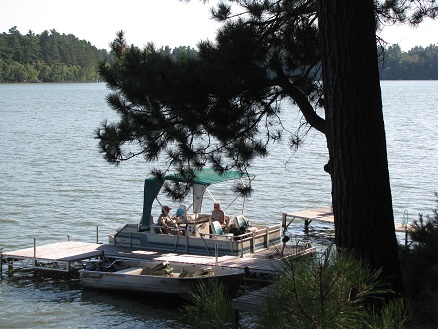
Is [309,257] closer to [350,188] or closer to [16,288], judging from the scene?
[350,188]

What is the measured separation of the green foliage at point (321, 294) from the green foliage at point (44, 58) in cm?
17147

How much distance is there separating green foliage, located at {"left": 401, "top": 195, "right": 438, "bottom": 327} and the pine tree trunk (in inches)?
11.0

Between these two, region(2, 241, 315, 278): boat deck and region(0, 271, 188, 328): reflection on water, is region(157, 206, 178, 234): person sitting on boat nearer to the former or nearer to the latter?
region(2, 241, 315, 278): boat deck

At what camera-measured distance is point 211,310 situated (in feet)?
16.1

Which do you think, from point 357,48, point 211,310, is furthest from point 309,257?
point 357,48

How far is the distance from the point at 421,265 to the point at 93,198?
27.6 metres

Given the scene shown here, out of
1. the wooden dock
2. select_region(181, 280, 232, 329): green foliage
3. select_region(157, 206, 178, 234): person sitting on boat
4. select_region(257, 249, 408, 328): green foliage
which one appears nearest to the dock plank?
select_region(157, 206, 178, 234): person sitting on boat

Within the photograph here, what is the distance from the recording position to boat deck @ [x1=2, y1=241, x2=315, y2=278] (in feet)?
59.4

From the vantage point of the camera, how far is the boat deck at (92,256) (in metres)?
18.1

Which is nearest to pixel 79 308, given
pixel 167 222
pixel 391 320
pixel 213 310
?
pixel 167 222

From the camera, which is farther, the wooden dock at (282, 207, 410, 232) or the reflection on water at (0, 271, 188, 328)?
the wooden dock at (282, 207, 410, 232)

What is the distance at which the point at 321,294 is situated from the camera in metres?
4.41

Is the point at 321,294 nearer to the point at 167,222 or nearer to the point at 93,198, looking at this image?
the point at 167,222

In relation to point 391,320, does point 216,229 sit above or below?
below
